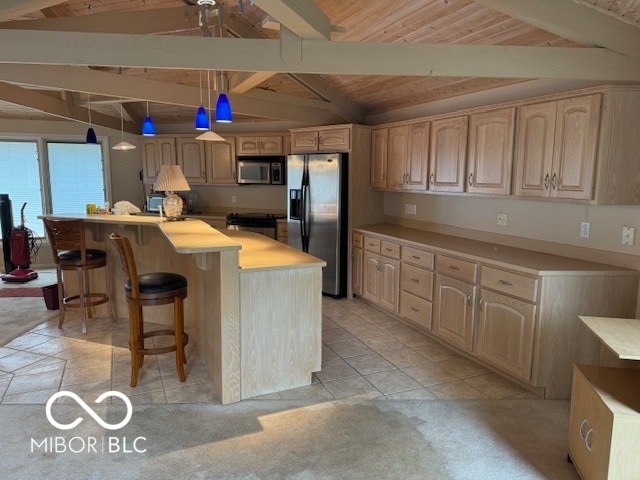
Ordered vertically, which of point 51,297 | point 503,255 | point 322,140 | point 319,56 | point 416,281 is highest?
point 319,56

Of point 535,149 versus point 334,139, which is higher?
point 334,139

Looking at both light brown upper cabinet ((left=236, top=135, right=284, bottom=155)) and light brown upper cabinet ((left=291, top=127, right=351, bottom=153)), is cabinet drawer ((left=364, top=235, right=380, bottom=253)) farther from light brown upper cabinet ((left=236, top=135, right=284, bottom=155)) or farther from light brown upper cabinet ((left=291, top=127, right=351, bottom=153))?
light brown upper cabinet ((left=236, top=135, right=284, bottom=155))

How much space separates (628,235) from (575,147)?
2.30 feet

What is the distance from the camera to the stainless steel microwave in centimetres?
635

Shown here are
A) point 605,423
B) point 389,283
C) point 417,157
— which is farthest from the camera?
point 389,283

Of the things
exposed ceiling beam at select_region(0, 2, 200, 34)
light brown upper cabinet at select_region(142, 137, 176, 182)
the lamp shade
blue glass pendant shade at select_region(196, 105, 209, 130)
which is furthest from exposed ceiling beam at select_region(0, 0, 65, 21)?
light brown upper cabinet at select_region(142, 137, 176, 182)

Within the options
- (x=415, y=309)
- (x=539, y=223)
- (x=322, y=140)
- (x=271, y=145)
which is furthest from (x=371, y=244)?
(x=271, y=145)

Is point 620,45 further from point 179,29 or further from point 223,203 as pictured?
point 223,203

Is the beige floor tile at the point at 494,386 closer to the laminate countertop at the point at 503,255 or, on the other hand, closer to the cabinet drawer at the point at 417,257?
the laminate countertop at the point at 503,255

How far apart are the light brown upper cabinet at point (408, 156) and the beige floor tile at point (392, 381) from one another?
2.00 meters

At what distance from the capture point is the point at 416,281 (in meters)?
4.26

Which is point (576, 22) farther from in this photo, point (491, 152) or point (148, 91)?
point (148, 91)

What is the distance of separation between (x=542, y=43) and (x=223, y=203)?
5.20 metres

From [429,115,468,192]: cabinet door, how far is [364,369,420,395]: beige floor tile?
1.77 m
